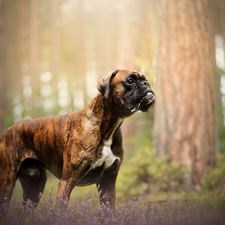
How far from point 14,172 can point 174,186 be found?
151 inches

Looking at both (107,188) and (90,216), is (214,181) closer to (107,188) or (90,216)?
(107,188)

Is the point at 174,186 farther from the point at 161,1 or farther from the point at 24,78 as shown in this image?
the point at 24,78

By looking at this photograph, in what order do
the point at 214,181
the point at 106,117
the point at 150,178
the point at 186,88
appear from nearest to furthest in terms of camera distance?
the point at 106,117 → the point at 214,181 → the point at 150,178 → the point at 186,88

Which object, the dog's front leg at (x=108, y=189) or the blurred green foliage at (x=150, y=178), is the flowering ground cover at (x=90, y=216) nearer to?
the dog's front leg at (x=108, y=189)

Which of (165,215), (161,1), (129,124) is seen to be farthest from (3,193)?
(129,124)

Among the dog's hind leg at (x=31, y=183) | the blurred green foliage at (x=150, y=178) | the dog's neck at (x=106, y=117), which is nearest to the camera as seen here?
the dog's neck at (x=106, y=117)

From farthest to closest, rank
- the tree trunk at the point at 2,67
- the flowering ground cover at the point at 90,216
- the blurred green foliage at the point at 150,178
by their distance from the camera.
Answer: the tree trunk at the point at 2,67 < the blurred green foliage at the point at 150,178 < the flowering ground cover at the point at 90,216

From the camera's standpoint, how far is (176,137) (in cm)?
593

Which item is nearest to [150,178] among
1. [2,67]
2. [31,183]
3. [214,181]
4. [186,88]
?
[214,181]

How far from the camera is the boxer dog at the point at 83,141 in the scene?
2.55 metres

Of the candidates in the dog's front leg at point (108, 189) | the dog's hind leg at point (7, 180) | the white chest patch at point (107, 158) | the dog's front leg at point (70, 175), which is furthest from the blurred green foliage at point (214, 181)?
the dog's hind leg at point (7, 180)

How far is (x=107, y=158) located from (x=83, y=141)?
333mm

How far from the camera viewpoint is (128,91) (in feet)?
8.52

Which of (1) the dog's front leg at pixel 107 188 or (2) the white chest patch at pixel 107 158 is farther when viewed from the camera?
(1) the dog's front leg at pixel 107 188
